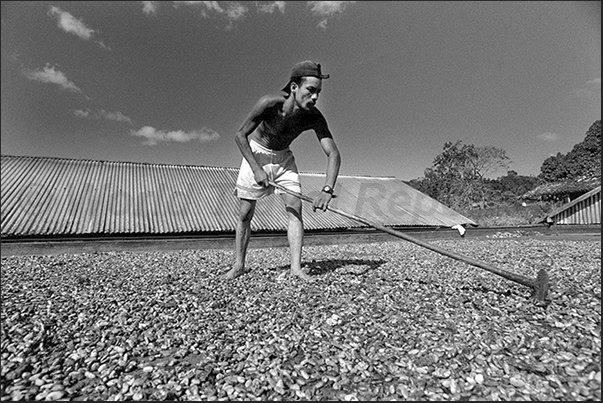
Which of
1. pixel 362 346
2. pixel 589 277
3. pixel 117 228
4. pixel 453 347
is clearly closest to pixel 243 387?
pixel 362 346

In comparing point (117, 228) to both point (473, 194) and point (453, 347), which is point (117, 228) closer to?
point (453, 347)

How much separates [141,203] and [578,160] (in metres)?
42.7

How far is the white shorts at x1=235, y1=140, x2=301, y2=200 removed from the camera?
11.6 ft

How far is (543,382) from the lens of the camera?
146 centimetres

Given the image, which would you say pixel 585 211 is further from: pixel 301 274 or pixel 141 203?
pixel 141 203

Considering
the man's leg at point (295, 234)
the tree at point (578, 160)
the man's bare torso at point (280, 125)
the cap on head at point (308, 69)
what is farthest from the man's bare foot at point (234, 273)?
the tree at point (578, 160)

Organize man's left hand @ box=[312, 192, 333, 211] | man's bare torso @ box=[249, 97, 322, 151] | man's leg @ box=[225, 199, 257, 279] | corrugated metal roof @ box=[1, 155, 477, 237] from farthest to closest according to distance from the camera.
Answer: corrugated metal roof @ box=[1, 155, 477, 237]
man's leg @ box=[225, 199, 257, 279]
man's bare torso @ box=[249, 97, 322, 151]
man's left hand @ box=[312, 192, 333, 211]

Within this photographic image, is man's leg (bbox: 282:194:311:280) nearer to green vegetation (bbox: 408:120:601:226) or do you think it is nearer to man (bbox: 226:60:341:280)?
man (bbox: 226:60:341:280)

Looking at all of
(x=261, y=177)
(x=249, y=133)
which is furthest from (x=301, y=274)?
(x=249, y=133)

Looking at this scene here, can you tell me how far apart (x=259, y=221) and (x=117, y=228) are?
431 centimetres

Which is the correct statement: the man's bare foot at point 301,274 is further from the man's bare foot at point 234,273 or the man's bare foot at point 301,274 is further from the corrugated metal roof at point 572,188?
the corrugated metal roof at point 572,188

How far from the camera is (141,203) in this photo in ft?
35.2

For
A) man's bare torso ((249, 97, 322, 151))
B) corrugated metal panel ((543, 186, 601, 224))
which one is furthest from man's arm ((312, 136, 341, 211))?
corrugated metal panel ((543, 186, 601, 224))

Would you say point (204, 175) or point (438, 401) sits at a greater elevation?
point (204, 175)
